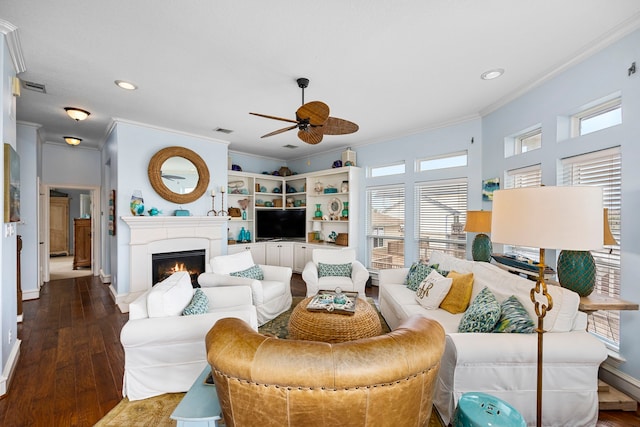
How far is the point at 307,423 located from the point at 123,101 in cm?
406

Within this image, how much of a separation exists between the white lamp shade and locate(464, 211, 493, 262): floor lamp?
190cm

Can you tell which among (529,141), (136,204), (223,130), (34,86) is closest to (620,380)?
(529,141)

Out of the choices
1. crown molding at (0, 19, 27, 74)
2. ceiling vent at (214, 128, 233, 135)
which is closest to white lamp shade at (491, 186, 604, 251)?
crown molding at (0, 19, 27, 74)

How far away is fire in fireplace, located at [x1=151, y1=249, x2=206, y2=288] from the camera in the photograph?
4398 millimetres

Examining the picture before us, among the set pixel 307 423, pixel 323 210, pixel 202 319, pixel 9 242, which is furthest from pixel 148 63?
pixel 323 210

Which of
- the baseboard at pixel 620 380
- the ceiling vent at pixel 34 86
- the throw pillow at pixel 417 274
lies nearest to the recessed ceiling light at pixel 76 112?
the ceiling vent at pixel 34 86

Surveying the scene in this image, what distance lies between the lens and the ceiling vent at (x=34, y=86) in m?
2.97

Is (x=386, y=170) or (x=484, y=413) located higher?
(x=386, y=170)

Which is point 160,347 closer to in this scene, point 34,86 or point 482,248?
point 34,86

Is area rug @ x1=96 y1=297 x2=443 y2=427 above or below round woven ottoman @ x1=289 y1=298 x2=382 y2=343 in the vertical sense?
below

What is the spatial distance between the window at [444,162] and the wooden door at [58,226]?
35.8 ft

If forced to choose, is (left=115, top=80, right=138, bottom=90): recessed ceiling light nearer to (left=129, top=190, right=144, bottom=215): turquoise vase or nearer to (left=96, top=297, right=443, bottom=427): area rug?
(left=129, top=190, right=144, bottom=215): turquoise vase

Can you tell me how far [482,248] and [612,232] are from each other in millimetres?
1207

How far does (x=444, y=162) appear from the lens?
446 centimetres
